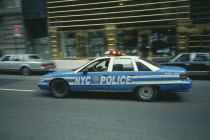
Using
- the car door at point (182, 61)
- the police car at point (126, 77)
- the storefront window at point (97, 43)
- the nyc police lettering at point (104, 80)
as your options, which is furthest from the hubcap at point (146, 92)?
the storefront window at point (97, 43)

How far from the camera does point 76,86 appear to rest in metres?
6.27

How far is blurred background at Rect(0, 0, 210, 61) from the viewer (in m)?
14.7

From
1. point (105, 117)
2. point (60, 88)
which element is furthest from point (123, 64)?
point (60, 88)

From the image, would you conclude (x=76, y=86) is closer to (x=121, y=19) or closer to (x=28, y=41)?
(x=121, y=19)

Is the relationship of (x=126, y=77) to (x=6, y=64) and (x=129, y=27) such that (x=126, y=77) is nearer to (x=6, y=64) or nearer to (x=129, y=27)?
(x=6, y=64)

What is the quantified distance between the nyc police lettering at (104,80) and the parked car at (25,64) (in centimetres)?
688

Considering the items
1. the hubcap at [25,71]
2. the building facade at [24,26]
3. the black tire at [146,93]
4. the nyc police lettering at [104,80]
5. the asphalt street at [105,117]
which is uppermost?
the building facade at [24,26]

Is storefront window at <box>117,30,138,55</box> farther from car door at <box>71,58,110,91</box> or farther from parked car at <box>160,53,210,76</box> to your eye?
car door at <box>71,58,110,91</box>

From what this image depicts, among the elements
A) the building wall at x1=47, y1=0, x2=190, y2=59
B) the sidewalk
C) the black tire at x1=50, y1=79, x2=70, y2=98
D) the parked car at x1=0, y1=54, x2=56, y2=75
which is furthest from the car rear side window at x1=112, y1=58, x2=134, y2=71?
the building wall at x1=47, y1=0, x2=190, y2=59

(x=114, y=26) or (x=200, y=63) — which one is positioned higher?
(x=114, y=26)

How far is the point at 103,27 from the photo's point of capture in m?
16.8

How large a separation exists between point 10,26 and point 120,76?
17.5 meters

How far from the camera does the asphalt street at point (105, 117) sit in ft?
12.0

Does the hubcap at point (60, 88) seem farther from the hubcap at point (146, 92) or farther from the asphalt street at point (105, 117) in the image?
the hubcap at point (146, 92)
